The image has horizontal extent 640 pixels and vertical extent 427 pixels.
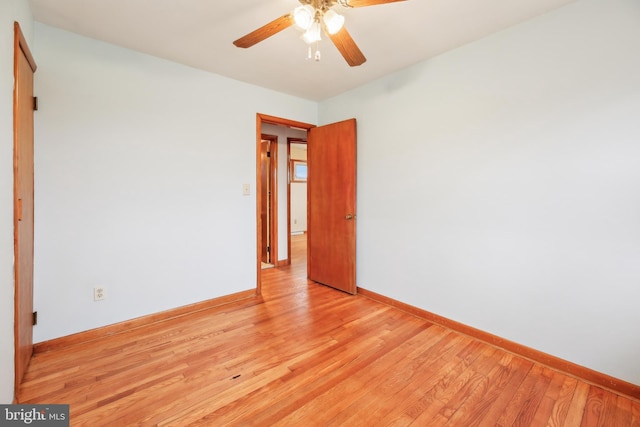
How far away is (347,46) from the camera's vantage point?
1641 millimetres

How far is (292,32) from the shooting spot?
203 centimetres

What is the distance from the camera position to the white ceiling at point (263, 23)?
1.77 meters

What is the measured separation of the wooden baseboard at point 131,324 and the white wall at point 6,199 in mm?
696

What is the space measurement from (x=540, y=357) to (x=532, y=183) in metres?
1.22

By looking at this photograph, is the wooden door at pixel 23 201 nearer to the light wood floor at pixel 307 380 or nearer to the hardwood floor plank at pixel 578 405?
the light wood floor at pixel 307 380

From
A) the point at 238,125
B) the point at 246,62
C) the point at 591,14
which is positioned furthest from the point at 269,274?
the point at 591,14

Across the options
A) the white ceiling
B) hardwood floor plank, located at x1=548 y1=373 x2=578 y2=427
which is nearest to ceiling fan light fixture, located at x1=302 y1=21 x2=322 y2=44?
the white ceiling

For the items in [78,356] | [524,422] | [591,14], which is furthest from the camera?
[78,356]

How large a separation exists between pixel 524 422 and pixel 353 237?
2.03m

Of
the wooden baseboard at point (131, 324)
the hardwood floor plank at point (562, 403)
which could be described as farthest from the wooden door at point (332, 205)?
the hardwood floor plank at point (562, 403)

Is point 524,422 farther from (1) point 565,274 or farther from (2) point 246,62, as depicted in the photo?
(2) point 246,62

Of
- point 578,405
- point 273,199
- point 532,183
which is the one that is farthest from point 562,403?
point 273,199

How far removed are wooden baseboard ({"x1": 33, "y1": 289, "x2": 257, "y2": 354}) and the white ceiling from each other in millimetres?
2304

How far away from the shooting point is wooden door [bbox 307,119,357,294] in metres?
3.15
